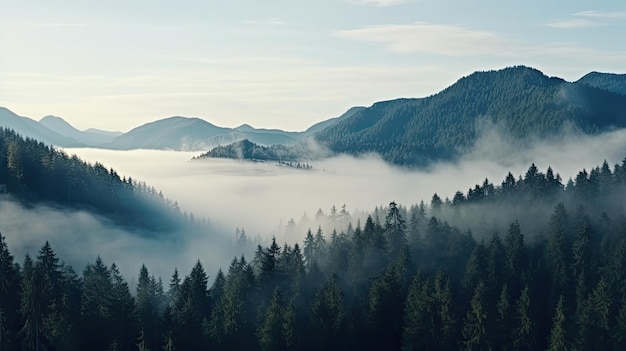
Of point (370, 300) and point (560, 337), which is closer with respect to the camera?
point (560, 337)

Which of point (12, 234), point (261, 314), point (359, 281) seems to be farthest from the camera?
point (12, 234)

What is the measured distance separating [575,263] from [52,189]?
147126mm

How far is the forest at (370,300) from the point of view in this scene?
7431 centimetres

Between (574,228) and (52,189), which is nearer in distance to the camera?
(574,228)

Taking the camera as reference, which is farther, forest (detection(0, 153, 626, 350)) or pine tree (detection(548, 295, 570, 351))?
forest (detection(0, 153, 626, 350))

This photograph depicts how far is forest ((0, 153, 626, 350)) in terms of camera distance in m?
74.3

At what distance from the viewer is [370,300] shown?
86688 millimetres

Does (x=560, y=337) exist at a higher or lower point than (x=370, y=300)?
lower

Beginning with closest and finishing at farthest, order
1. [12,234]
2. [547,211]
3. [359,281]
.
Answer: [359,281] → [547,211] → [12,234]

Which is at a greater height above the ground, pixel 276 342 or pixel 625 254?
pixel 625 254

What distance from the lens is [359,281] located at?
101375mm

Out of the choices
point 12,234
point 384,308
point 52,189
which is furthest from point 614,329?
point 52,189

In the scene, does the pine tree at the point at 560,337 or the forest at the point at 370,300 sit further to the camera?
the forest at the point at 370,300

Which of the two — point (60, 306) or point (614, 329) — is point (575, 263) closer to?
point (614, 329)
